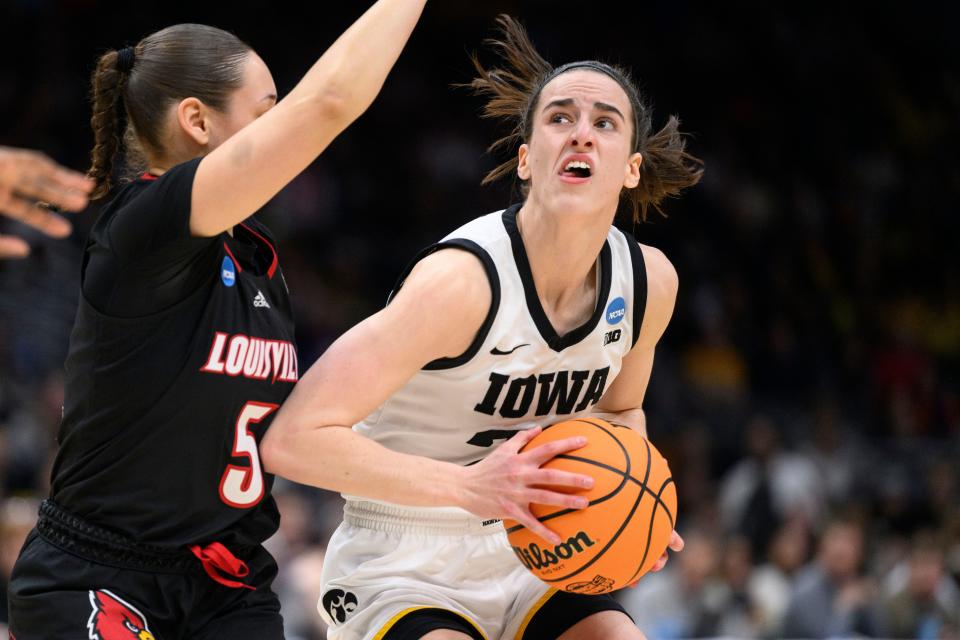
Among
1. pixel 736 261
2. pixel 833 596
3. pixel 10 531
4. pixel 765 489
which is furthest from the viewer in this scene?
pixel 736 261

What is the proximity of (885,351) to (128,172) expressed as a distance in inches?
357

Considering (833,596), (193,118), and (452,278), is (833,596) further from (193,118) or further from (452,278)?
(193,118)

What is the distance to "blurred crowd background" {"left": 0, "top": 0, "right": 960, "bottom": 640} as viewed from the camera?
784cm

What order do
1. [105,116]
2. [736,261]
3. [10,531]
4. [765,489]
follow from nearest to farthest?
[105,116], [10,531], [765,489], [736,261]

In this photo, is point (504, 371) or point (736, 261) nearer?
point (504, 371)

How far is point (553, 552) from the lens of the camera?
308cm

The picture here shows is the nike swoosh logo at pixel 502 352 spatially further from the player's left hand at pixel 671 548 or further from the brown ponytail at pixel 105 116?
the brown ponytail at pixel 105 116

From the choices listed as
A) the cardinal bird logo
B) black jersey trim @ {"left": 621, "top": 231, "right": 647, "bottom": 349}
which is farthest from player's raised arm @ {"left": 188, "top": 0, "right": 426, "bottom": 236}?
black jersey trim @ {"left": 621, "top": 231, "right": 647, "bottom": 349}

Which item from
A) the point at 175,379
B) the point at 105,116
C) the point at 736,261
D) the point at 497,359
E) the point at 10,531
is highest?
the point at 105,116

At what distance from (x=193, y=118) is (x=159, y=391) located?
0.71 m

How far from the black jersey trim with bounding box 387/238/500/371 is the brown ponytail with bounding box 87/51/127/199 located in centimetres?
82

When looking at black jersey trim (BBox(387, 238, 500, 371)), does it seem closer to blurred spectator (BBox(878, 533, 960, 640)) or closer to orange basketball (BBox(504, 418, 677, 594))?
orange basketball (BBox(504, 418, 677, 594))

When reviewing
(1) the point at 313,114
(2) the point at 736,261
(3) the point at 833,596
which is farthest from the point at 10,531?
(2) the point at 736,261

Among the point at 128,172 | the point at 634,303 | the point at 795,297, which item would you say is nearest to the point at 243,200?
the point at 128,172
